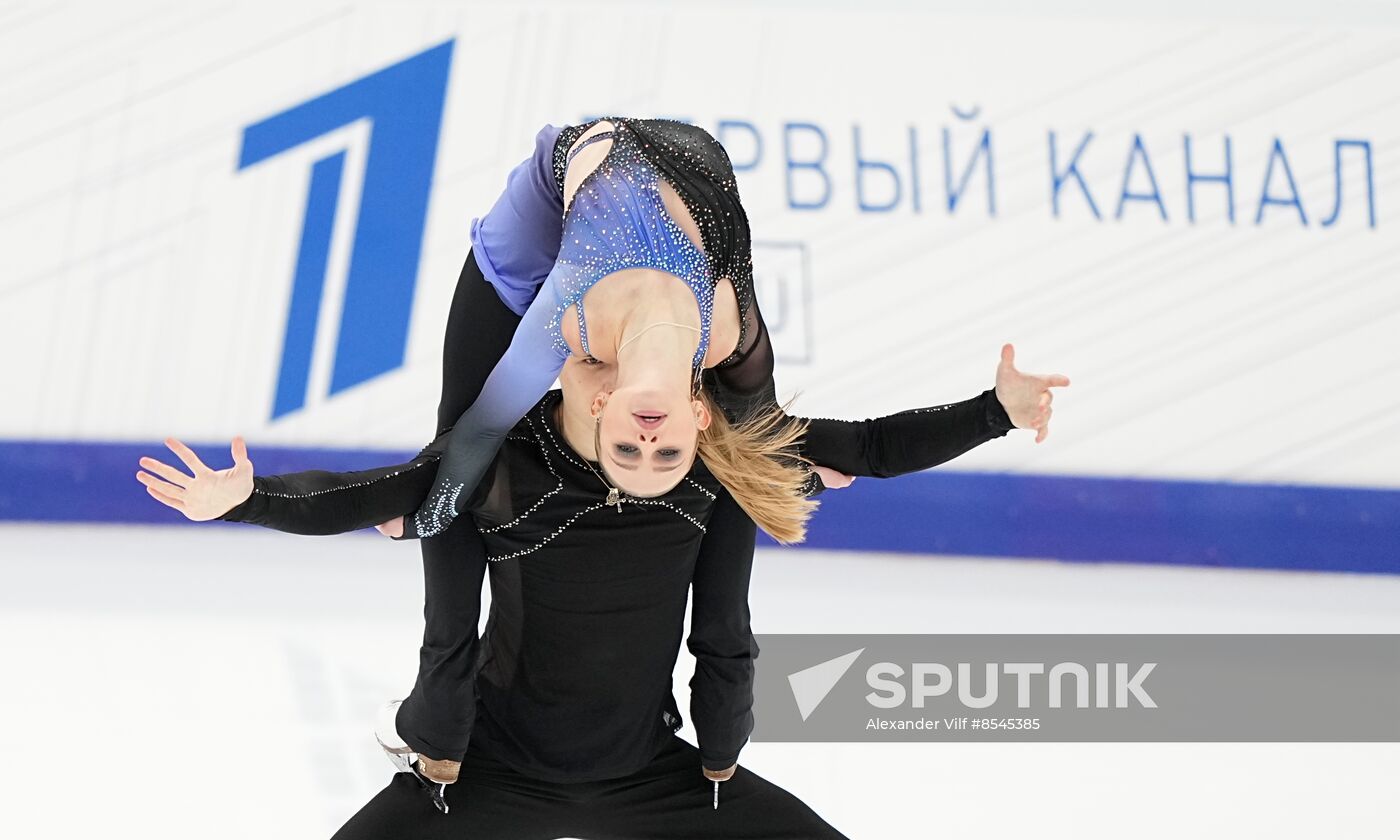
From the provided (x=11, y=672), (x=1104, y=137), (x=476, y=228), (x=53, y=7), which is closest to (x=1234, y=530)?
(x=1104, y=137)

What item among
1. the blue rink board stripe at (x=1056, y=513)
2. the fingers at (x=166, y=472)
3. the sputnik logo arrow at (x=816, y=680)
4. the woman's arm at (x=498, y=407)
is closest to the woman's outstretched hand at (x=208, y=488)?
the fingers at (x=166, y=472)

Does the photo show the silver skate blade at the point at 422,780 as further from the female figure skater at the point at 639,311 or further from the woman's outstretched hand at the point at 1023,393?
the woman's outstretched hand at the point at 1023,393

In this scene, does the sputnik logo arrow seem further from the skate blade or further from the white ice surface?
the skate blade

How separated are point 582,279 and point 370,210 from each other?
3.07 meters

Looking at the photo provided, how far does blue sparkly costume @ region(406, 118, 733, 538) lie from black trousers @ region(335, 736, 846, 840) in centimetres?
40

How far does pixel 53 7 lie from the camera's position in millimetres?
4883

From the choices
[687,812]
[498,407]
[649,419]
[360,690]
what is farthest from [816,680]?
[649,419]

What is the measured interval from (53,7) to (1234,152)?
12.1 feet

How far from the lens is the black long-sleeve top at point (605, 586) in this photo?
2098 mm

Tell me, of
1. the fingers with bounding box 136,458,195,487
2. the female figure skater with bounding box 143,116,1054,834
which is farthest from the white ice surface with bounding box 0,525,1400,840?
the fingers with bounding box 136,458,195,487

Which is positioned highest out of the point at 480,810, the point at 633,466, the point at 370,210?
the point at 370,210

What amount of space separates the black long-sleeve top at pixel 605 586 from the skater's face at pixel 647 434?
10.2 inches

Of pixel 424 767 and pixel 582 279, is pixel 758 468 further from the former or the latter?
pixel 424 767

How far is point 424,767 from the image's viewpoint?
221 centimetres
